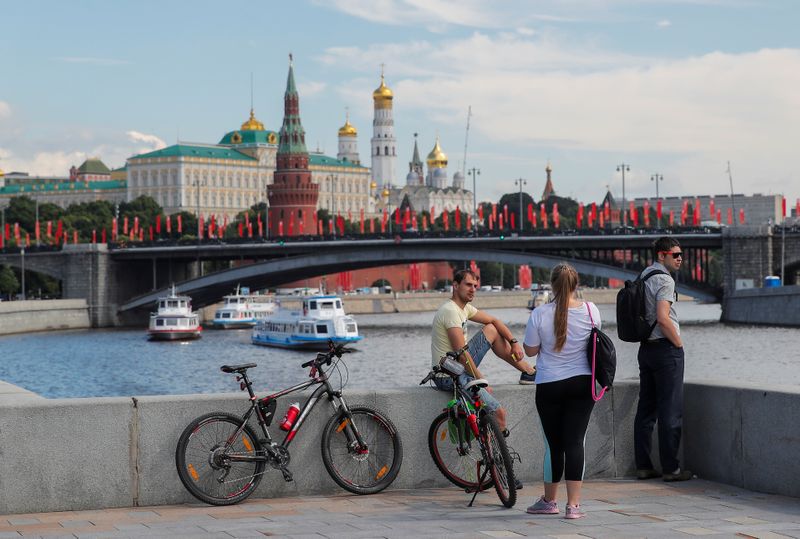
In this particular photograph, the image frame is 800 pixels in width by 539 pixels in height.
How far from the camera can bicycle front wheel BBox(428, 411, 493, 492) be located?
350 inches

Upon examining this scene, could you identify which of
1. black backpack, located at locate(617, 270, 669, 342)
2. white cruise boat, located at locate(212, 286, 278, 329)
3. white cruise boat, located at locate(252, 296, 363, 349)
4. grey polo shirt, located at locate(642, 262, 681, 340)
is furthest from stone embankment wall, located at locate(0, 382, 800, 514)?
white cruise boat, located at locate(212, 286, 278, 329)

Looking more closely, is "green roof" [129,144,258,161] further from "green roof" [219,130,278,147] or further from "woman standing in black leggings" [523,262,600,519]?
"woman standing in black leggings" [523,262,600,519]

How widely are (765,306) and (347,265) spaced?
24686mm

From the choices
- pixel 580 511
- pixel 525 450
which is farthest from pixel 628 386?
pixel 580 511

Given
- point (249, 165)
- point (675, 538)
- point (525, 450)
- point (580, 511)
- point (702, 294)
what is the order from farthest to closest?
point (249, 165) → point (702, 294) → point (525, 450) → point (580, 511) → point (675, 538)

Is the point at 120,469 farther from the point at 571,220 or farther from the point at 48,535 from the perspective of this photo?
the point at 571,220

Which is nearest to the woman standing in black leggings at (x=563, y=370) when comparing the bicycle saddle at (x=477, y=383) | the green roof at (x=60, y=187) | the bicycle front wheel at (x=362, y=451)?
the bicycle saddle at (x=477, y=383)

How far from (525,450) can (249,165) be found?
544 feet

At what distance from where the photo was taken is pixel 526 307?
4038 inches

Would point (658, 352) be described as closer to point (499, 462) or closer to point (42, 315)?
point (499, 462)

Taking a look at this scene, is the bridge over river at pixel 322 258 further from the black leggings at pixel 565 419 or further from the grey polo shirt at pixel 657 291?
the black leggings at pixel 565 419

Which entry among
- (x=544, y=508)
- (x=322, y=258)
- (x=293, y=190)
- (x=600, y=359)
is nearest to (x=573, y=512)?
(x=544, y=508)

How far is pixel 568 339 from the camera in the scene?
26.9 feet

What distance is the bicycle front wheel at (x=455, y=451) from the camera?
29.2 feet
